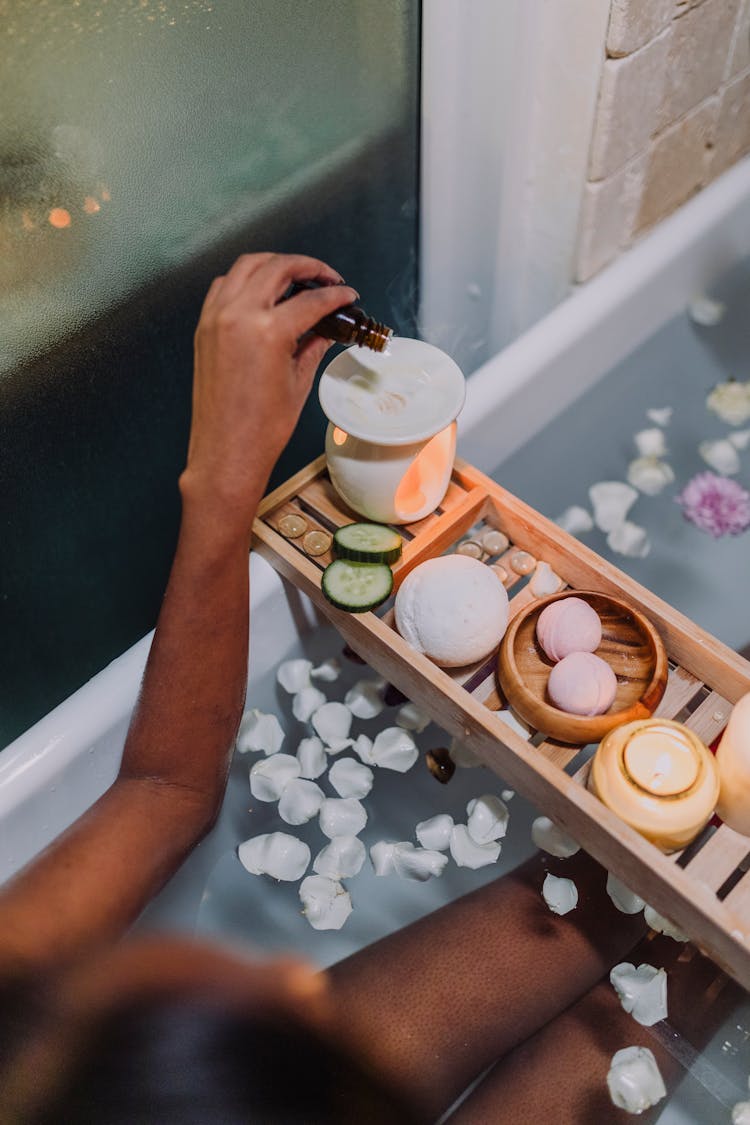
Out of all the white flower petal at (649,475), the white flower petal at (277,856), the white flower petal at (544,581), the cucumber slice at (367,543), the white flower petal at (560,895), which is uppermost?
the cucumber slice at (367,543)

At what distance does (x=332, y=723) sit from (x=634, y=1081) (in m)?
0.65

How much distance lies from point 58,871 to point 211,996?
278 mm

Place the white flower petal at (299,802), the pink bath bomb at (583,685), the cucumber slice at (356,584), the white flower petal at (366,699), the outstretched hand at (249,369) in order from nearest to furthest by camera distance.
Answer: the outstretched hand at (249,369) < the pink bath bomb at (583,685) < the cucumber slice at (356,584) < the white flower petal at (299,802) < the white flower petal at (366,699)

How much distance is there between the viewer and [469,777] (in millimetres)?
1547

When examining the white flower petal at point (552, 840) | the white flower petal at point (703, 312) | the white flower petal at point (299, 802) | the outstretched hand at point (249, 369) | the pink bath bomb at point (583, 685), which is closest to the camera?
the outstretched hand at point (249, 369)

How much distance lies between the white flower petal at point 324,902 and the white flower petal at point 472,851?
0.58ft

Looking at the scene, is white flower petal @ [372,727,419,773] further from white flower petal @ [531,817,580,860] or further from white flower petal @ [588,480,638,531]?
white flower petal @ [588,480,638,531]

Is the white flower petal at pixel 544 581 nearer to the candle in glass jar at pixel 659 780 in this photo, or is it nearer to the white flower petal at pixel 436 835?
the candle in glass jar at pixel 659 780

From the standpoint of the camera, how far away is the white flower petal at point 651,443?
190cm

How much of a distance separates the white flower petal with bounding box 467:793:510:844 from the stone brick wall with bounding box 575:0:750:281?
3.31 ft

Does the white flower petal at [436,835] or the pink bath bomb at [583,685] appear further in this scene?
the white flower petal at [436,835]

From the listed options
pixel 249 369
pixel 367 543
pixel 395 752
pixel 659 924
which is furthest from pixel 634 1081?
pixel 249 369

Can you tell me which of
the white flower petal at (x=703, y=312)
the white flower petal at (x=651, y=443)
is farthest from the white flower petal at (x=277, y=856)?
the white flower petal at (x=703, y=312)

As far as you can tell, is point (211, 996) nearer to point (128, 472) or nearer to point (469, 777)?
point (469, 777)
